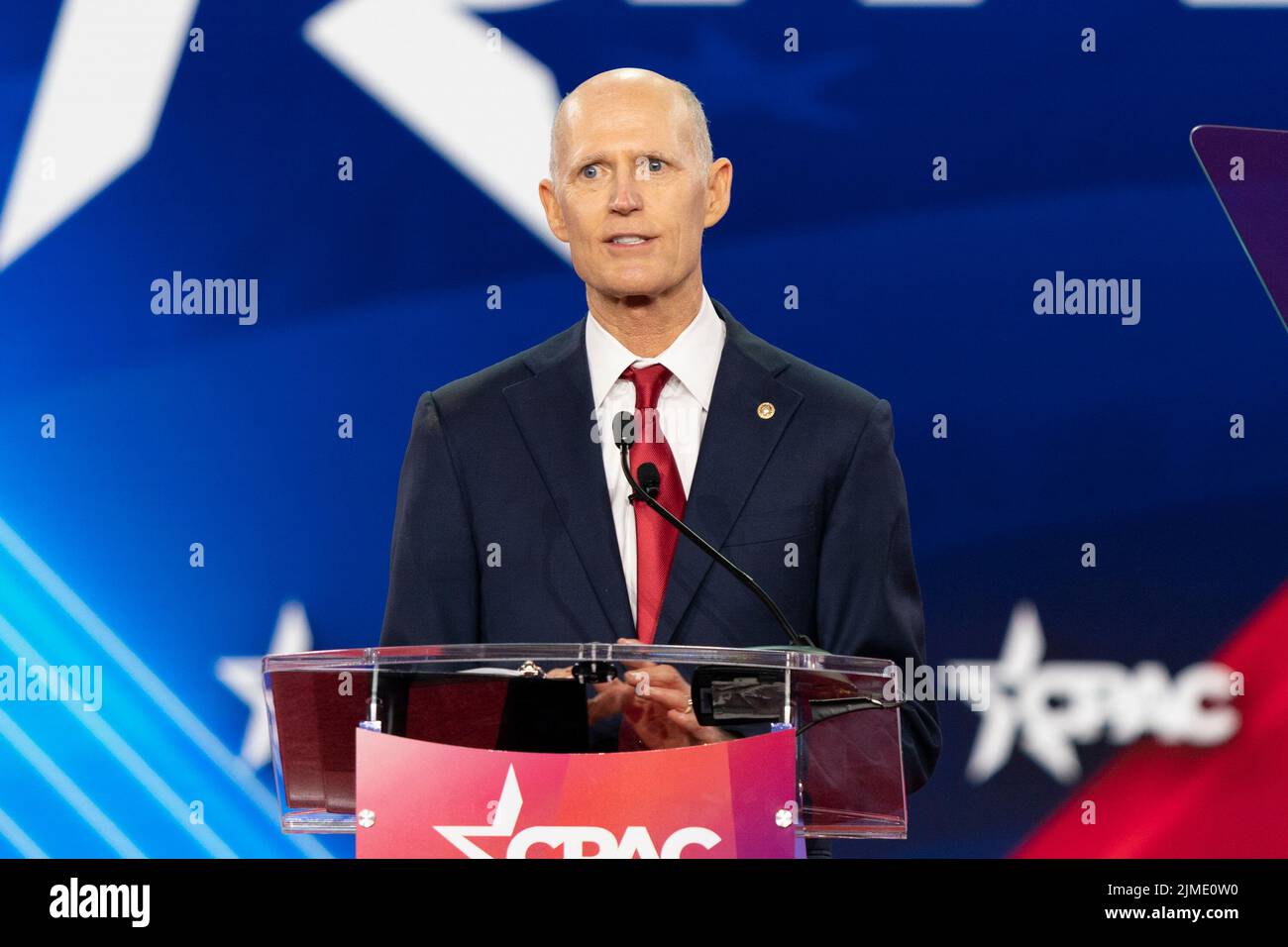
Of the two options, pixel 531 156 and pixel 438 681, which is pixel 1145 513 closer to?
pixel 531 156

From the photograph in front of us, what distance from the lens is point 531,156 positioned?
3883mm

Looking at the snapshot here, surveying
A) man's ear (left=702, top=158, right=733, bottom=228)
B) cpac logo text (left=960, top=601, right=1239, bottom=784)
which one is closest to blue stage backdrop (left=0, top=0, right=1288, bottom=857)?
cpac logo text (left=960, top=601, right=1239, bottom=784)

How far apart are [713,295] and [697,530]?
118 cm

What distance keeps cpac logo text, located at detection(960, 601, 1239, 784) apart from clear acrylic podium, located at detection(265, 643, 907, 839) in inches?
78.2

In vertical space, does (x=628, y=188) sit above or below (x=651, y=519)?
above

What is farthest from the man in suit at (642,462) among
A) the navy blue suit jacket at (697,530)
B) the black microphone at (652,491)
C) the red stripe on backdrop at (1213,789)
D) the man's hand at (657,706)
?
the red stripe on backdrop at (1213,789)

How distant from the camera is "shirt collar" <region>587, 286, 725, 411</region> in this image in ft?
9.78

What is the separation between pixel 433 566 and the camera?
9.24 ft

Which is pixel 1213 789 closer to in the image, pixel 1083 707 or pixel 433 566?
pixel 1083 707

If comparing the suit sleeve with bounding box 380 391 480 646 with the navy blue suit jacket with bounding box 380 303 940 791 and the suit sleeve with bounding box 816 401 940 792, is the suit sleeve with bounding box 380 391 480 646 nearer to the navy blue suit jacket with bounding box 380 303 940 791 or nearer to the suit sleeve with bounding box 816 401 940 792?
the navy blue suit jacket with bounding box 380 303 940 791

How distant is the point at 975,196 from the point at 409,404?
1390 mm

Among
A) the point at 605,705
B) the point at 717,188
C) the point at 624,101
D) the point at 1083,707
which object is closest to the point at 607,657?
the point at 605,705
